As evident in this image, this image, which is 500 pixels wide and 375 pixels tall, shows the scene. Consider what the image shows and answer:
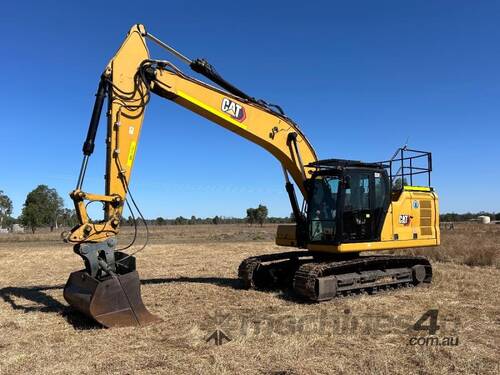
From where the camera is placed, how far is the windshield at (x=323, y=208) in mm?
10961

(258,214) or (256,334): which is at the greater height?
(258,214)

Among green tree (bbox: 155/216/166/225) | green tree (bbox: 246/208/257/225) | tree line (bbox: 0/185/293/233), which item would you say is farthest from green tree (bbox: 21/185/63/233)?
green tree (bbox: 155/216/166/225)

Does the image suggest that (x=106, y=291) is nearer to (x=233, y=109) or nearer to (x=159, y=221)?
(x=233, y=109)

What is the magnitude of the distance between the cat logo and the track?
3.55 meters

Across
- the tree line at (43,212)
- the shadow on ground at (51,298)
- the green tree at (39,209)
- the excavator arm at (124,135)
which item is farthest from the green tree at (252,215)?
the excavator arm at (124,135)

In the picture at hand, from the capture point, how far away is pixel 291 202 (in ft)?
39.5

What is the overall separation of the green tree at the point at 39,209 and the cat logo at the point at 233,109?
6153 centimetres

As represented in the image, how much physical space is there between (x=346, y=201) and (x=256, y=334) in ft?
14.4

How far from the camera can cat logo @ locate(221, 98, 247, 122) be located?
10.7m

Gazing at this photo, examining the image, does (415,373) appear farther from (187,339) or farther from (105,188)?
(105,188)

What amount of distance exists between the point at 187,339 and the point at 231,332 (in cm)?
75
